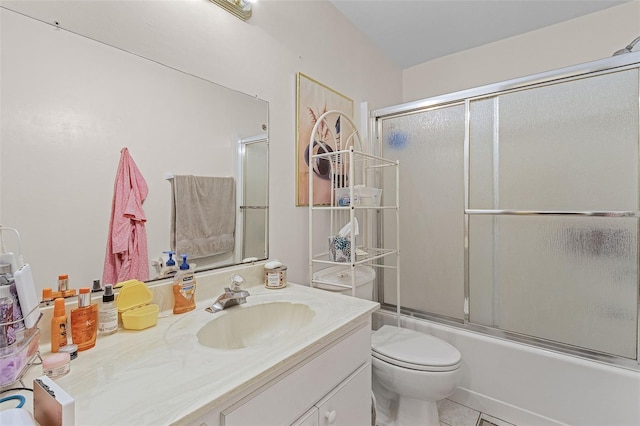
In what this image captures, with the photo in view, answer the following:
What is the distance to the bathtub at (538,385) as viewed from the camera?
140 centimetres

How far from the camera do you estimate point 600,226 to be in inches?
60.2

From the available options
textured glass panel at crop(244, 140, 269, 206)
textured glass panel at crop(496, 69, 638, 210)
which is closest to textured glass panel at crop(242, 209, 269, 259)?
textured glass panel at crop(244, 140, 269, 206)

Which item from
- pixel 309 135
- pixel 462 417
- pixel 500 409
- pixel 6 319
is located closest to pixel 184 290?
pixel 6 319

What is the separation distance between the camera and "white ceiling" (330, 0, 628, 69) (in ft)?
5.96

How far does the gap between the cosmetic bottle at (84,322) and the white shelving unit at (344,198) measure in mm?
874

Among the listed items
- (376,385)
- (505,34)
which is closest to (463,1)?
(505,34)

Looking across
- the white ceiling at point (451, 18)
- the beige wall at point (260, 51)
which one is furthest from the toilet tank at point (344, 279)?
A: the white ceiling at point (451, 18)

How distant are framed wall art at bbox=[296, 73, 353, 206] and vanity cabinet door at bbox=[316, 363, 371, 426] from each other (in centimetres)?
85

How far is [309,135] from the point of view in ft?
5.29

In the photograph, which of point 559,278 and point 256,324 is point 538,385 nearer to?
point 559,278

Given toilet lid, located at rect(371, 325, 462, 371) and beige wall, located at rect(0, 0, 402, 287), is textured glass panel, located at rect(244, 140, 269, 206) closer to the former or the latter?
beige wall, located at rect(0, 0, 402, 287)

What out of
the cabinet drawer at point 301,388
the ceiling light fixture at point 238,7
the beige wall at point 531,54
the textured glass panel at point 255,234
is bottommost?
the cabinet drawer at point 301,388

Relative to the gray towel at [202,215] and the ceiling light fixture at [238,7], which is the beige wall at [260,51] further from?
the gray towel at [202,215]

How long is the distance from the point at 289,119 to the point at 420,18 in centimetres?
122
